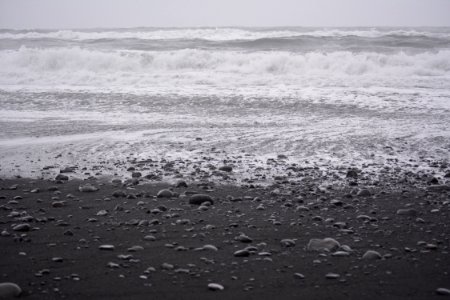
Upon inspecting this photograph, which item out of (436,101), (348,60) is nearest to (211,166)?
(436,101)

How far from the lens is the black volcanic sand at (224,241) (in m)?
2.61

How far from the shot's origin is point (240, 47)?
25.7 metres

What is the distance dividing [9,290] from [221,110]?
7.34m

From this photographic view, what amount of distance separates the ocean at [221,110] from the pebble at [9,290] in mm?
2897

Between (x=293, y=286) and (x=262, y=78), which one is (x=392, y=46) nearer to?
(x=262, y=78)

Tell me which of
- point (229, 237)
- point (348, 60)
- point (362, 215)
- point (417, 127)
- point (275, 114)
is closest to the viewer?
point (229, 237)

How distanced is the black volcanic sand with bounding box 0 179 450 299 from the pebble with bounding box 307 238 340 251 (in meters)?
0.05

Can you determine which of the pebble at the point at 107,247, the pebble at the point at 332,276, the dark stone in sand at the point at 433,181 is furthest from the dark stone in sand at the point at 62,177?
the dark stone in sand at the point at 433,181

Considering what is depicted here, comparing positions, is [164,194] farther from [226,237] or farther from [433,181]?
[433,181]

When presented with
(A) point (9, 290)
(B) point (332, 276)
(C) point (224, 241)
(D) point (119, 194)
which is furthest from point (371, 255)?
(D) point (119, 194)

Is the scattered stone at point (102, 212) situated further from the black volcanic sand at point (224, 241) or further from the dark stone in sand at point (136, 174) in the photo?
the dark stone in sand at point (136, 174)

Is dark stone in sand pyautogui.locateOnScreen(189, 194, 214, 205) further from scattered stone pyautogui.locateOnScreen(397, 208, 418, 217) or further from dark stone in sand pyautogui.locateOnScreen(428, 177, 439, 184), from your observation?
dark stone in sand pyautogui.locateOnScreen(428, 177, 439, 184)

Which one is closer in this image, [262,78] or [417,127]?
[417,127]

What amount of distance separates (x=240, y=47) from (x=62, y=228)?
23.2 metres
